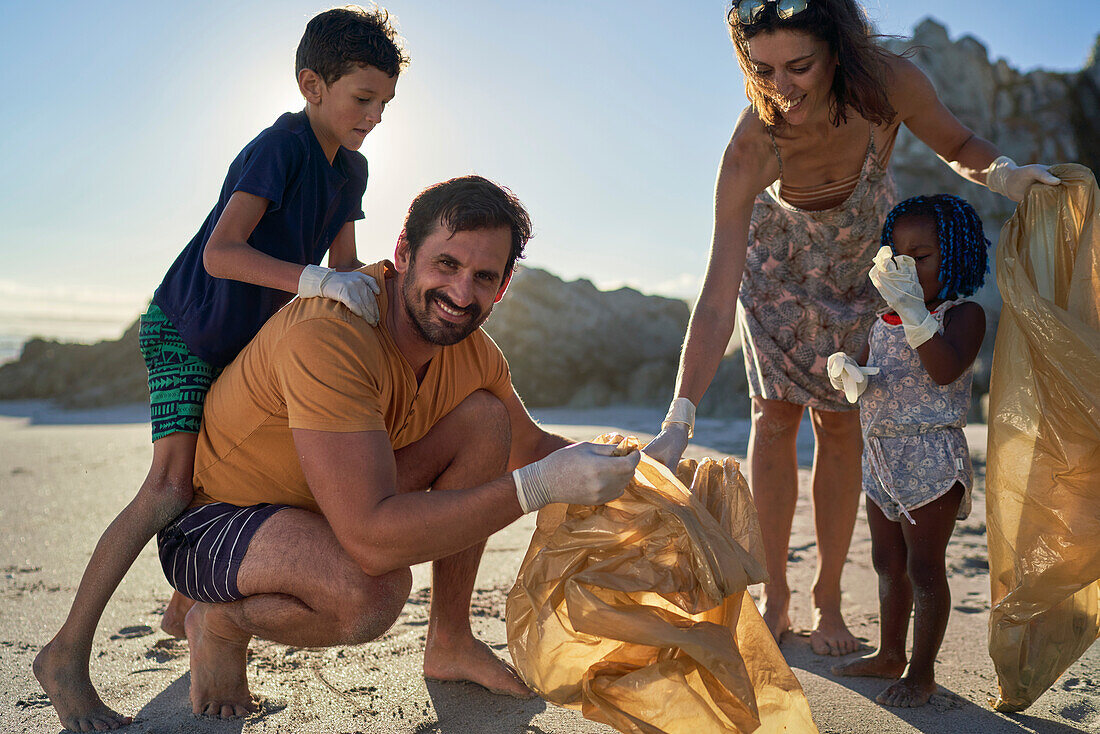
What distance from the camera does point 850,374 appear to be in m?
2.08

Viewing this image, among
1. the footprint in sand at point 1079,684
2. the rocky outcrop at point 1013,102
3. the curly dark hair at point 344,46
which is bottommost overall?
the footprint in sand at point 1079,684

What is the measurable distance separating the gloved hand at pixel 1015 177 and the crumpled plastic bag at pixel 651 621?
3.94ft

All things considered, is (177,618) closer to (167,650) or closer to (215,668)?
(167,650)

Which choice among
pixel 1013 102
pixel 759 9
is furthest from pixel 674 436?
pixel 1013 102

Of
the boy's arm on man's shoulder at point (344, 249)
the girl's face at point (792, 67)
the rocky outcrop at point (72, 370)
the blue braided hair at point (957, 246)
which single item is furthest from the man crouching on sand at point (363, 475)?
the rocky outcrop at point (72, 370)

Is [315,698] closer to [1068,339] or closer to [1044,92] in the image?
[1068,339]

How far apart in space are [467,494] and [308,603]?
1.51 ft

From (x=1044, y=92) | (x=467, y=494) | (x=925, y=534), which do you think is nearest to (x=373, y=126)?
(x=467, y=494)

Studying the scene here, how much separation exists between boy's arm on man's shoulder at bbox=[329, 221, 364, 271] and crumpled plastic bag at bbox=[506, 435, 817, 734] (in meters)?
1.25

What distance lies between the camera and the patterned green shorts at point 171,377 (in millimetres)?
2008

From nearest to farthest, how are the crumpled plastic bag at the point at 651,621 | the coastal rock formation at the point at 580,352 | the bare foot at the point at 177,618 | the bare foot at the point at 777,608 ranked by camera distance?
the crumpled plastic bag at the point at 651,621
the bare foot at the point at 177,618
the bare foot at the point at 777,608
the coastal rock formation at the point at 580,352

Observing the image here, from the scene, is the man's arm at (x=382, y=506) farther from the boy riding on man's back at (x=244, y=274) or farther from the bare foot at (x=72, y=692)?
the bare foot at (x=72, y=692)

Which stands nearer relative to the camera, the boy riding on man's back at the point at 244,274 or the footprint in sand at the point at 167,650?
the boy riding on man's back at the point at 244,274

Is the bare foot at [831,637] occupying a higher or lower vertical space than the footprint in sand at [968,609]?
lower
